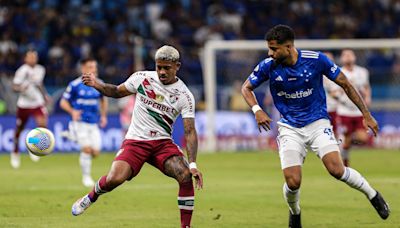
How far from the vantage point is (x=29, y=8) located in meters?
32.1

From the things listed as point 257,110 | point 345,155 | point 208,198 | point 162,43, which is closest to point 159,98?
point 257,110

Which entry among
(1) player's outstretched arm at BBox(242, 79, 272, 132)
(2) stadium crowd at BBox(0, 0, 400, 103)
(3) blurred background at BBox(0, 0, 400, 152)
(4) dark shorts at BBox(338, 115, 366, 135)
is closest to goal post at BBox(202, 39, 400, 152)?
(3) blurred background at BBox(0, 0, 400, 152)

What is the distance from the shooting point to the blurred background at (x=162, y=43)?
29.1 meters

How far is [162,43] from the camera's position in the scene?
32.3 meters

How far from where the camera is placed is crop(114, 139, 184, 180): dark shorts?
36.5ft

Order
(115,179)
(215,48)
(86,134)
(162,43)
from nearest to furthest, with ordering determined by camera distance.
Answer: (115,179) → (86,134) → (215,48) → (162,43)

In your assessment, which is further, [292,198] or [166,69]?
[292,198]

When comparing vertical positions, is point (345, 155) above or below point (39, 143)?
below

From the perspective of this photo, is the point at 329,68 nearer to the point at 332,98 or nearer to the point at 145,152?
the point at 145,152

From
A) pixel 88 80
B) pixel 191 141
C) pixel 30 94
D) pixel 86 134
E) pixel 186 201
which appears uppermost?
pixel 88 80

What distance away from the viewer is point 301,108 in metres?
11.6

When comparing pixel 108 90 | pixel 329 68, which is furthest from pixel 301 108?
pixel 108 90

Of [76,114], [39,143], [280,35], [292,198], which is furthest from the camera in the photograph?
[76,114]

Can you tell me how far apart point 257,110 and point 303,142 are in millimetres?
756
